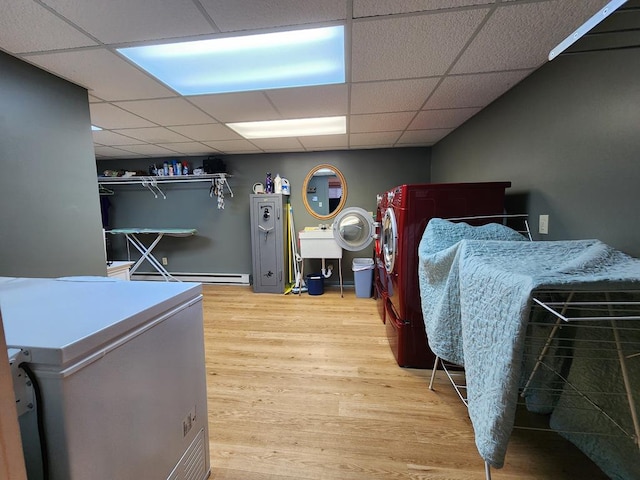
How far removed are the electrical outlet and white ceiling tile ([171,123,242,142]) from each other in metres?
2.79

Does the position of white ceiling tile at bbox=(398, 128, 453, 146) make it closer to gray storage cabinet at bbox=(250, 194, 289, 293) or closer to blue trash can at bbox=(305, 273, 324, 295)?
gray storage cabinet at bbox=(250, 194, 289, 293)

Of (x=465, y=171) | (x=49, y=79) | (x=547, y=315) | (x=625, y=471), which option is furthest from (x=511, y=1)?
(x=49, y=79)

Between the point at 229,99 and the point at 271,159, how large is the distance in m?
2.02

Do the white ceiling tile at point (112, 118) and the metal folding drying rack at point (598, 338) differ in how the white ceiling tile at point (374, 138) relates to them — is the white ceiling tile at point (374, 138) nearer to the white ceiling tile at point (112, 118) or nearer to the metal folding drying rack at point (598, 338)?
the white ceiling tile at point (112, 118)

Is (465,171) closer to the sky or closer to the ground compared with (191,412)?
closer to the sky

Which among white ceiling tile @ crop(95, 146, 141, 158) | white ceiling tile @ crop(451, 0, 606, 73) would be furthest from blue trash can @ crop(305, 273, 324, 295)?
white ceiling tile @ crop(95, 146, 141, 158)

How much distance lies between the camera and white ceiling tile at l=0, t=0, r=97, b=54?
1.15 metres

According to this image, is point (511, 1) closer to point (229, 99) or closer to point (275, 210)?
point (229, 99)

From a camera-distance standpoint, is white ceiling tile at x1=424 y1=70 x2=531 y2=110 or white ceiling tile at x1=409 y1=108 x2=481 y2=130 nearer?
white ceiling tile at x1=424 y1=70 x2=531 y2=110

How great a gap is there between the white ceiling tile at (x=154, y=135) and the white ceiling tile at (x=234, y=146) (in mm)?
385

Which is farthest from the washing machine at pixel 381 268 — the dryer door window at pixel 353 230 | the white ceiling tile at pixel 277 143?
the white ceiling tile at pixel 277 143

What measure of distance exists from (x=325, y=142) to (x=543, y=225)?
253cm

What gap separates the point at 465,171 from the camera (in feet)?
8.95

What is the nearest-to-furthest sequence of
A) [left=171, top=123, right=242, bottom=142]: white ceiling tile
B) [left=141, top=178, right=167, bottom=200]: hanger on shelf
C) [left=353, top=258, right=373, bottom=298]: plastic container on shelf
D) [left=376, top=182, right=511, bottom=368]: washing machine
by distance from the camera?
[left=376, top=182, right=511, bottom=368]: washing machine → [left=171, top=123, right=242, bottom=142]: white ceiling tile → [left=353, top=258, right=373, bottom=298]: plastic container on shelf → [left=141, top=178, right=167, bottom=200]: hanger on shelf
